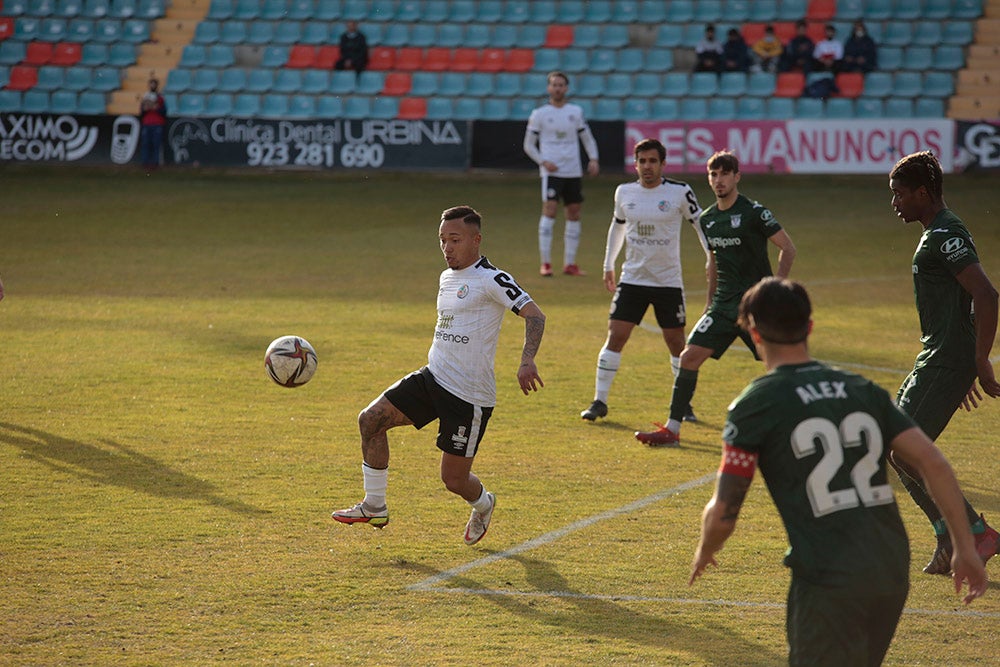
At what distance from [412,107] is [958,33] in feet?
42.5

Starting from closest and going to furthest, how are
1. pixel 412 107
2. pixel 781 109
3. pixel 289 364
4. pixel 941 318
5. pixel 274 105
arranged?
pixel 941 318 → pixel 289 364 → pixel 781 109 → pixel 412 107 → pixel 274 105

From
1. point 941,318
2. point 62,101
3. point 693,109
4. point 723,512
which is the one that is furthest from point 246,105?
point 723,512

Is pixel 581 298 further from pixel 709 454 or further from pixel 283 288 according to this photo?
pixel 709 454

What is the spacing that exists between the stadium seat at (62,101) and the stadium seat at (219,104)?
11.0 feet

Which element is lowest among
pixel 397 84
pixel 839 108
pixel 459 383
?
pixel 459 383

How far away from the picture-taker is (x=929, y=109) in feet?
90.1

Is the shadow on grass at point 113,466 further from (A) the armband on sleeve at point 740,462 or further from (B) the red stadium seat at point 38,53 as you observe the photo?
(B) the red stadium seat at point 38,53

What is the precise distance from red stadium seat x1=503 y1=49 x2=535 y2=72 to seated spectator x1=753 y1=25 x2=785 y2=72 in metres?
5.45

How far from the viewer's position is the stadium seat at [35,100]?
1210 inches

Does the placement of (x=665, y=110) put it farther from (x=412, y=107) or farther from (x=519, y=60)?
(x=412, y=107)

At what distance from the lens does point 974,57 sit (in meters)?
28.8

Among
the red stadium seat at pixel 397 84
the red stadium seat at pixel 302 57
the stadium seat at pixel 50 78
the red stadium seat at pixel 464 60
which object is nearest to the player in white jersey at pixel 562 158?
the red stadium seat at pixel 397 84

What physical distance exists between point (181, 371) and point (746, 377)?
5451 mm

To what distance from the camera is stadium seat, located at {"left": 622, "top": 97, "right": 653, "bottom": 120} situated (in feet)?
93.6
